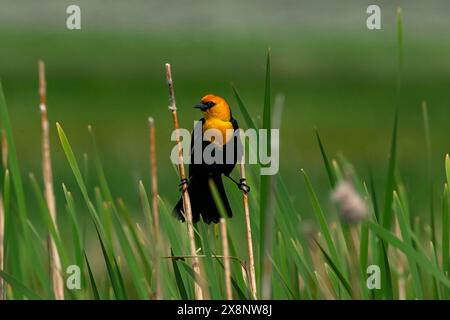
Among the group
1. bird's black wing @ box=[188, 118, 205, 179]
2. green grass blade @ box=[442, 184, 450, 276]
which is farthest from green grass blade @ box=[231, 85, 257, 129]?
green grass blade @ box=[442, 184, 450, 276]

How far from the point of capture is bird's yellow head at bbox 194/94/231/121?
5.46 ft

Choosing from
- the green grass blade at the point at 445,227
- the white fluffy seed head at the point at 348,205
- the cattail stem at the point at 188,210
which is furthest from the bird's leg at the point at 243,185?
the white fluffy seed head at the point at 348,205

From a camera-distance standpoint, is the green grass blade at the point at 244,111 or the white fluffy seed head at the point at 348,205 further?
the green grass blade at the point at 244,111

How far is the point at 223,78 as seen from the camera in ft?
28.8

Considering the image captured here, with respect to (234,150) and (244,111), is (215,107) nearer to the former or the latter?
(234,150)

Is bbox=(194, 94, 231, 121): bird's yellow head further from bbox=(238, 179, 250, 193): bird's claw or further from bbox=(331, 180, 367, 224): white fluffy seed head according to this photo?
bbox=(331, 180, 367, 224): white fluffy seed head

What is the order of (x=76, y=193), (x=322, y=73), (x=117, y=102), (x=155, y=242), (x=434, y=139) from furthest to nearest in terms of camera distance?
(x=322, y=73) < (x=117, y=102) < (x=434, y=139) < (x=76, y=193) < (x=155, y=242)

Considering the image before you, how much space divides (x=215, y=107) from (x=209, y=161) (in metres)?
0.11

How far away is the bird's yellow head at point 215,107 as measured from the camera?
5.46 feet

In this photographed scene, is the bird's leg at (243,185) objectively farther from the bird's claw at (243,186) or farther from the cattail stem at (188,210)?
the cattail stem at (188,210)

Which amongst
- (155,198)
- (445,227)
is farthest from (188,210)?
(445,227)
